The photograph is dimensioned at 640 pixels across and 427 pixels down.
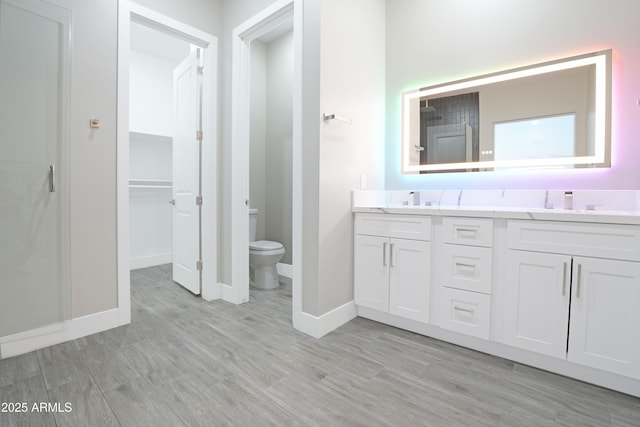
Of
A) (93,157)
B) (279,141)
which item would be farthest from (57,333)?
(279,141)

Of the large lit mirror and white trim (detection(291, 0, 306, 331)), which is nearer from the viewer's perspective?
the large lit mirror

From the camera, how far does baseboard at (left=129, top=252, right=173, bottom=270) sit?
3.89 m

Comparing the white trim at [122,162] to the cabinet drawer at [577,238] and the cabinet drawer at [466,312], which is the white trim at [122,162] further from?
the cabinet drawer at [577,238]

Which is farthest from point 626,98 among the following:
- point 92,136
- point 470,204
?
point 92,136

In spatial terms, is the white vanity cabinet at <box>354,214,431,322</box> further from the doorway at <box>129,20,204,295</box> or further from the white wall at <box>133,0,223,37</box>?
the white wall at <box>133,0,223,37</box>

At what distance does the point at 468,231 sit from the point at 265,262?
1930 mm

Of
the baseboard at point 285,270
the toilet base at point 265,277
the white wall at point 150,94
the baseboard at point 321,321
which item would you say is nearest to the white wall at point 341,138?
the baseboard at point 321,321

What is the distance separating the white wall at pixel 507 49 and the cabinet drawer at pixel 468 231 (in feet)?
1.95

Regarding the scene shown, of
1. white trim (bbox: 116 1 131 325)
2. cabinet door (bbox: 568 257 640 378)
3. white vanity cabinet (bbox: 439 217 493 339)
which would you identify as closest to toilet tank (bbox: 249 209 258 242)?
white trim (bbox: 116 1 131 325)

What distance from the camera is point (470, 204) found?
2334mm

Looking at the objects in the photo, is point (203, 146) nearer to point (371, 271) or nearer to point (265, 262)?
point (265, 262)

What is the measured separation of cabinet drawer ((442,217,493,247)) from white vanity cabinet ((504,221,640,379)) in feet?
0.37

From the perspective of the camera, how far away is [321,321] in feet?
6.93

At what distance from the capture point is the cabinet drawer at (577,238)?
1455 millimetres
